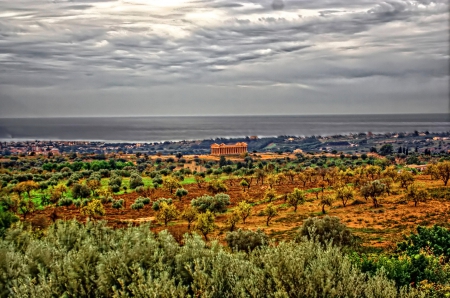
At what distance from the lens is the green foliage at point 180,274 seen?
30.9 feet

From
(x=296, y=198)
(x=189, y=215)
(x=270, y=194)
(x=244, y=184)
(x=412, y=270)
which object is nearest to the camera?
(x=412, y=270)

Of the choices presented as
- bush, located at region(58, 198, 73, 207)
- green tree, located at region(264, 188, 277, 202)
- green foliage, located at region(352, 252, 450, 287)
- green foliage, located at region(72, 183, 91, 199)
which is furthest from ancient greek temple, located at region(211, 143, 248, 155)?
green foliage, located at region(352, 252, 450, 287)

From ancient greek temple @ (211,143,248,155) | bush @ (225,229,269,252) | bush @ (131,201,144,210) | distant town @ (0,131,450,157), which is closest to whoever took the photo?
bush @ (225,229,269,252)

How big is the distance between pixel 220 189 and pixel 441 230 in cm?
3173

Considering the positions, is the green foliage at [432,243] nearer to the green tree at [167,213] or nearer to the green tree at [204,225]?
the green tree at [204,225]

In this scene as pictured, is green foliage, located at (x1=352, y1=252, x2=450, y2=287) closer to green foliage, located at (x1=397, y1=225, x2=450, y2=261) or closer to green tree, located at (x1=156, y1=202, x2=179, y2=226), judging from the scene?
green foliage, located at (x1=397, y1=225, x2=450, y2=261)

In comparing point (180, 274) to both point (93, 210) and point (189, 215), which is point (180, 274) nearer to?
point (189, 215)

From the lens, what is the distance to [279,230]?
3059 centimetres

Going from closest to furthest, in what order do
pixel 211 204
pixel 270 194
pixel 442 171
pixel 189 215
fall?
pixel 189 215, pixel 211 204, pixel 270 194, pixel 442 171

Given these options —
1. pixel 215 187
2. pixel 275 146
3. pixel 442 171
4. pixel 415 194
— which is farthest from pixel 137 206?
pixel 275 146

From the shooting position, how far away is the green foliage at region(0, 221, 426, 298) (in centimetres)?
941

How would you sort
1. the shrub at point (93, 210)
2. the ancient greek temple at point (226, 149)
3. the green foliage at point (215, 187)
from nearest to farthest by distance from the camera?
1. the shrub at point (93, 210)
2. the green foliage at point (215, 187)
3. the ancient greek temple at point (226, 149)

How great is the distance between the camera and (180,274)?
11.4 metres

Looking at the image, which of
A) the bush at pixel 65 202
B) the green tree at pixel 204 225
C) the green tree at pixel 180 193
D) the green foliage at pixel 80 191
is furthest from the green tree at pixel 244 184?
the green tree at pixel 204 225
